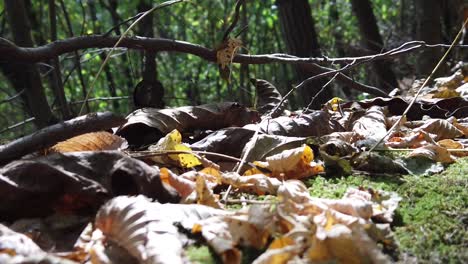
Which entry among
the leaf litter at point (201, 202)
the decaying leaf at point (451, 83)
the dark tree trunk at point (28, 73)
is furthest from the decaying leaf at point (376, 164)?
the dark tree trunk at point (28, 73)

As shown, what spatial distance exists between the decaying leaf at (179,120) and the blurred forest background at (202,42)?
511 millimetres

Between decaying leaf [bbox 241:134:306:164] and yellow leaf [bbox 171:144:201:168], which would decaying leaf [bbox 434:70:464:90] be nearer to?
decaying leaf [bbox 241:134:306:164]

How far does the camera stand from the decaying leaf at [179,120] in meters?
2.23

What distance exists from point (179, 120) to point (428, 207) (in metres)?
1.18

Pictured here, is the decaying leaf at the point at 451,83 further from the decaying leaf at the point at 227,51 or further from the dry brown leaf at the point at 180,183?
the dry brown leaf at the point at 180,183

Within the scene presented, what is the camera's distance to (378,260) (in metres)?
1.08

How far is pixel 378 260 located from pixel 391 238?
169 millimetres

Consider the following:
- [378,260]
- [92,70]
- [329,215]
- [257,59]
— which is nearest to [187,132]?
[257,59]

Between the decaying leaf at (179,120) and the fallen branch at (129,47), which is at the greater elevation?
the fallen branch at (129,47)

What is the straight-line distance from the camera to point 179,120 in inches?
91.7

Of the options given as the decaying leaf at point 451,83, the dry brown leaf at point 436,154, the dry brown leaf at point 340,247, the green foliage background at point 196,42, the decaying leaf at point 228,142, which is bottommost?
the green foliage background at point 196,42

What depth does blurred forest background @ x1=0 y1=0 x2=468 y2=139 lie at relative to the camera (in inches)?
155

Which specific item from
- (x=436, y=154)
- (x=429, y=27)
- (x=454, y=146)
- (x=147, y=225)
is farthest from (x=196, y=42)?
(x=147, y=225)

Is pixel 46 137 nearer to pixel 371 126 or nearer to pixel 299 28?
pixel 371 126
